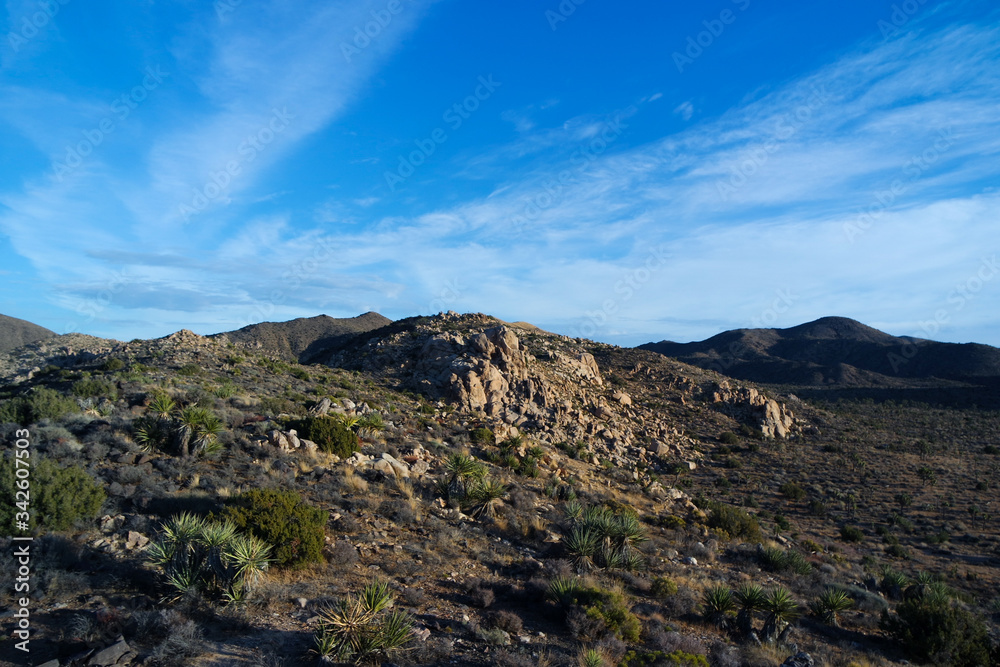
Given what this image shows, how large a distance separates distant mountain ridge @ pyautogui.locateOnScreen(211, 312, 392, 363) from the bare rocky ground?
30.8m

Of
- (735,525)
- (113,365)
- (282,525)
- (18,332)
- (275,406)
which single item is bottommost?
(735,525)

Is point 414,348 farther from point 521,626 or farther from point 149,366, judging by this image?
point 521,626

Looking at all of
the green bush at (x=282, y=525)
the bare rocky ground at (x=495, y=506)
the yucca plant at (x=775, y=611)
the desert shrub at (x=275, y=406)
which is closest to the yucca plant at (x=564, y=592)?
the bare rocky ground at (x=495, y=506)

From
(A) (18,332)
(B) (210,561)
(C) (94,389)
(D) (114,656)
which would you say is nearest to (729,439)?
(B) (210,561)

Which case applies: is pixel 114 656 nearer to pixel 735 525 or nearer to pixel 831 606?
pixel 831 606

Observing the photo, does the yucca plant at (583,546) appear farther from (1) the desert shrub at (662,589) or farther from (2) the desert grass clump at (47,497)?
(2) the desert grass clump at (47,497)

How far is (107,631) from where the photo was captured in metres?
5.88

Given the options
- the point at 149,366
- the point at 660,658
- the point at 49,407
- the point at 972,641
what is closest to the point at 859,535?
the point at 972,641

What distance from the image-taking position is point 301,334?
3007 inches

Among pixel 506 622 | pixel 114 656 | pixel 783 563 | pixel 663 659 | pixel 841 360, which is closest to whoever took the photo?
pixel 114 656

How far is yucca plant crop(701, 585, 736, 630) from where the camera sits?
8.81 metres

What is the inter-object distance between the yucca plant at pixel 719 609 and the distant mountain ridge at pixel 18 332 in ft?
278

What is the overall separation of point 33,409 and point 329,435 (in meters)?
7.48

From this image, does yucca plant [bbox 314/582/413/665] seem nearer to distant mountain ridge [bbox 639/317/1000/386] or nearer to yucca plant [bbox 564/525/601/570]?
yucca plant [bbox 564/525/601/570]
